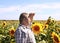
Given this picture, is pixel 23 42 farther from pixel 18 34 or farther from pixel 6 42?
pixel 6 42

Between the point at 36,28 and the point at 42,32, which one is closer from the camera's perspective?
the point at 36,28

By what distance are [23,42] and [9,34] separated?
1.78 meters

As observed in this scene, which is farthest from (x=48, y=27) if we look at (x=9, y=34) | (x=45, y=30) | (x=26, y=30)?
(x=26, y=30)

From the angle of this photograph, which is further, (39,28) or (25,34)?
(39,28)

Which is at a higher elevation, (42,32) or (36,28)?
(36,28)

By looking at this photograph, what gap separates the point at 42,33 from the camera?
20.0ft

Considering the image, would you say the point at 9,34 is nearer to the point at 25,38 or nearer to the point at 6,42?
the point at 6,42

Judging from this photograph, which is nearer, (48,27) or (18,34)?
(18,34)

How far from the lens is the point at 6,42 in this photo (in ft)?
20.3

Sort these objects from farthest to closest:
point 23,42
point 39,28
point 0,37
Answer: point 0,37
point 39,28
point 23,42

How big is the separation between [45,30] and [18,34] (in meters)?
1.81

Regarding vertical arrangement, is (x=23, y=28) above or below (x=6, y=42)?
above

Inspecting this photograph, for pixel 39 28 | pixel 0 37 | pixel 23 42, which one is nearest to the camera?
pixel 23 42

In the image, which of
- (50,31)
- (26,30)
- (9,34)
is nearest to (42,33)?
(50,31)
